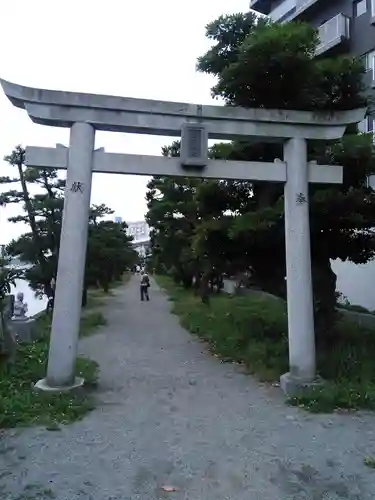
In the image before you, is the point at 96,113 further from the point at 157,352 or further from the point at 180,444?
the point at 157,352

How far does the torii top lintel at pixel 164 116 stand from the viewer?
6.28 metres

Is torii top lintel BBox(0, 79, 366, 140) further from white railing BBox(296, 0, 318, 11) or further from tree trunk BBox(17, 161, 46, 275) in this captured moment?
white railing BBox(296, 0, 318, 11)

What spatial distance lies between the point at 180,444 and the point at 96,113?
435 centimetres

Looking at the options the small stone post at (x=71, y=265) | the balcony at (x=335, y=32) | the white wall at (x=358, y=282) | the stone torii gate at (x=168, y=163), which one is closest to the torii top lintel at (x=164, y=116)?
the stone torii gate at (x=168, y=163)

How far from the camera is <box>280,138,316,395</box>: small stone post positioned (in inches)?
258

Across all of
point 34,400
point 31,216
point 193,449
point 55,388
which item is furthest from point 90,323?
point 193,449

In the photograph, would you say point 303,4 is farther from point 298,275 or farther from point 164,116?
point 298,275

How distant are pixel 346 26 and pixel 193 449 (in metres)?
16.6

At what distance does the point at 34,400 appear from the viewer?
5.77 metres

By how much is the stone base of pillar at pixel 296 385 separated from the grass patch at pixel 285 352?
111 millimetres

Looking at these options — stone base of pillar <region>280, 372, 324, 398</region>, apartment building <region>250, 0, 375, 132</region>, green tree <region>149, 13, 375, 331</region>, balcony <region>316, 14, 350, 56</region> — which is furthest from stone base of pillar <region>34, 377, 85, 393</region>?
balcony <region>316, 14, 350, 56</region>

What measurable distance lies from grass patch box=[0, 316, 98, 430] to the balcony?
1443 centimetres

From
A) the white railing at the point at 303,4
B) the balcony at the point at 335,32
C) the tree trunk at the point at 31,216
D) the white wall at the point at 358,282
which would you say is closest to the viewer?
the white wall at the point at 358,282

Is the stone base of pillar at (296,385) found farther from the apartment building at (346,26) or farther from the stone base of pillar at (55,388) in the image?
the apartment building at (346,26)
